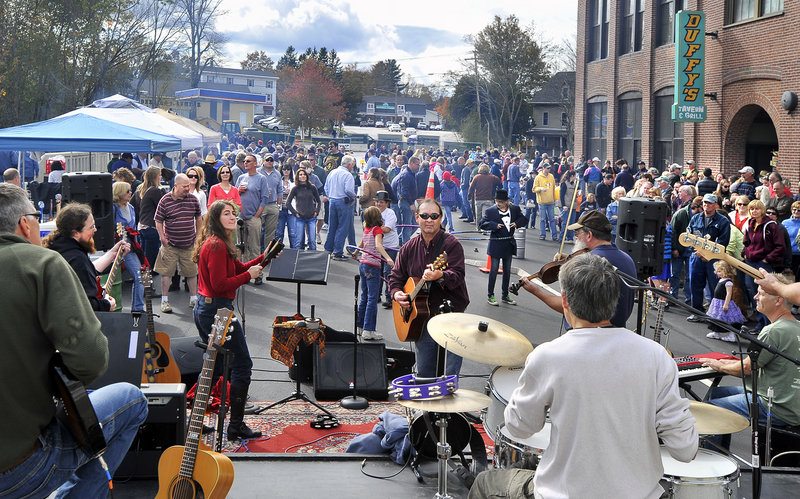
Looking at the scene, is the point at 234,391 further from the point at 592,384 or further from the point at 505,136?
the point at 505,136

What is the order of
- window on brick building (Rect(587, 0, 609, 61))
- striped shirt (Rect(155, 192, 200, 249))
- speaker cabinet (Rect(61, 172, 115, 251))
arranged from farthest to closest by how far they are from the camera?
window on brick building (Rect(587, 0, 609, 61))
striped shirt (Rect(155, 192, 200, 249))
speaker cabinet (Rect(61, 172, 115, 251))

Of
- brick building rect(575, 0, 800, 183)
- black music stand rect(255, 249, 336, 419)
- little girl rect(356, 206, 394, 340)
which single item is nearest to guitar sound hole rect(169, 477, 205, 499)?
black music stand rect(255, 249, 336, 419)

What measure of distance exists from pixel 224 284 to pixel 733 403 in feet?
13.9

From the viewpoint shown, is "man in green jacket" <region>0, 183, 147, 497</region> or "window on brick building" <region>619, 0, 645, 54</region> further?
"window on brick building" <region>619, 0, 645, 54</region>

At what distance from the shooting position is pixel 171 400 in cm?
568

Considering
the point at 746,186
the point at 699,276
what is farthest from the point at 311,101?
the point at 699,276

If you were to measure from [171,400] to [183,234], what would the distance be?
6475 mm

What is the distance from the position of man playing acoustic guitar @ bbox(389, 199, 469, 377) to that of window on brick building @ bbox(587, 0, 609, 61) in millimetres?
26072

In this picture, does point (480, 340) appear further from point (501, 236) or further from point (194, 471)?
point (501, 236)

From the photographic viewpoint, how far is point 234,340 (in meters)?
6.78

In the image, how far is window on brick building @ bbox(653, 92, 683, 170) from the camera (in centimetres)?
2536

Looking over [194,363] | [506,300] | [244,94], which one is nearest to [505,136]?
[244,94]

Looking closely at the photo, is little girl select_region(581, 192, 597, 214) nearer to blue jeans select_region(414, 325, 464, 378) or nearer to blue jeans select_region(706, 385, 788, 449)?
blue jeans select_region(706, 385, 788, 449)

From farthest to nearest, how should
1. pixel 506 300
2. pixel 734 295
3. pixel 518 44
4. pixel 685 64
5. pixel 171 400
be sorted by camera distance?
pixel 518 44
pixel 685 64
pixel 506 300
pixel 734 295
pixel 171 400
